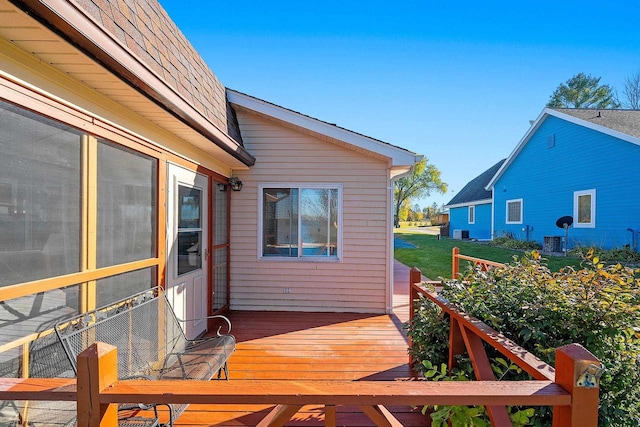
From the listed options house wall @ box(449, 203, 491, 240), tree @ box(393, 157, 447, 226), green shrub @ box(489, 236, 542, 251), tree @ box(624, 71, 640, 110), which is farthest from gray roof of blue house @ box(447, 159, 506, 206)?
tree @ box(393, 157, 447, 226)

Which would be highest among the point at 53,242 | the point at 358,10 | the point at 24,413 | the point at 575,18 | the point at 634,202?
the point at 575,18

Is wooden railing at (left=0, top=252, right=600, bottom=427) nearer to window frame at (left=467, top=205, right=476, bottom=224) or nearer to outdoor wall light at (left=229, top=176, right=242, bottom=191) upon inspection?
outdoor wall light at (left=229, top=176, right=242, bottom=191)

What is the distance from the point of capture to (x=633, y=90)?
22812mm

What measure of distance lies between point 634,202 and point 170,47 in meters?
12.7

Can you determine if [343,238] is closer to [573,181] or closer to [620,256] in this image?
[620,256]

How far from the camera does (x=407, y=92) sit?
13758mm

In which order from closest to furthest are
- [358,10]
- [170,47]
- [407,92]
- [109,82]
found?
1. [109,82]
2. [170,47]
3. [358,10]
4. [407,92]

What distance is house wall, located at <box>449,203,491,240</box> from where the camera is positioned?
60.1 ft

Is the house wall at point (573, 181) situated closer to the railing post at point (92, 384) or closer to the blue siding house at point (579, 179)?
the blue siding house at point (579, 179)

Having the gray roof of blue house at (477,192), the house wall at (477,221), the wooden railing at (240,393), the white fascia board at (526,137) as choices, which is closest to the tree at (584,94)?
the gray roof of blue house at (477,192)

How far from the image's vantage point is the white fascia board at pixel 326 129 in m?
5.08

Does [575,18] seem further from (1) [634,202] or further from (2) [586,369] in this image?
(2) [586,369]

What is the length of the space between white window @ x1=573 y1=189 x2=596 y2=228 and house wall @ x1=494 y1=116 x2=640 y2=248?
0.14 meters

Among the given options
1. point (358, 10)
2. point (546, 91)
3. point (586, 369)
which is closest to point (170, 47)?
point (586, 369)
